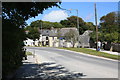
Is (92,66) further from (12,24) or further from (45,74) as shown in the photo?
(12,24)

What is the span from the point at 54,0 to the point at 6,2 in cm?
166

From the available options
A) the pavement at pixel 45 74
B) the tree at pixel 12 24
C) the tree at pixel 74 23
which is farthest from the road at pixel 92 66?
the tree at pixel 74 23

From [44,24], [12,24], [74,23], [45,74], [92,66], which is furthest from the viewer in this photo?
[44,24]

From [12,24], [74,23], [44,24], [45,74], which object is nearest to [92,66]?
[45,74]

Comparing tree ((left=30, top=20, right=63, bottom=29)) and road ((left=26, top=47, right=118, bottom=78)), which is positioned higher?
tree ((left=30, top=20, right=63, bottom=29))

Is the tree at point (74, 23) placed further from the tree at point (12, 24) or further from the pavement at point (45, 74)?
the tree at point (12, 24)

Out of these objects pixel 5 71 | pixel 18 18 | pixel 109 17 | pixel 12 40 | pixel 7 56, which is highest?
pixel 109 17

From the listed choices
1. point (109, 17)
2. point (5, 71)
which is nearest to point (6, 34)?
point (5, 71)

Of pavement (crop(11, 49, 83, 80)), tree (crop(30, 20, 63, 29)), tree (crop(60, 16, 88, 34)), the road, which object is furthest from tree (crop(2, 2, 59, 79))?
tree (crop(30, 20, 63, 29))

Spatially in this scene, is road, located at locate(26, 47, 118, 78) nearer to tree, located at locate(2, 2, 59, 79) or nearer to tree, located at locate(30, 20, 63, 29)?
tree, located at locate(2, 2, 59, 79)

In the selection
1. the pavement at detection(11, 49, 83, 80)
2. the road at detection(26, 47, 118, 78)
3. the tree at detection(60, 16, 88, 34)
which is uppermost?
the tree at detection(60, 16, 88, 34)

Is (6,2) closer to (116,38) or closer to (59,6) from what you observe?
(59,6)

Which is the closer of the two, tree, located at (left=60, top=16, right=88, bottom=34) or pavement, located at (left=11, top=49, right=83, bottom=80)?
pavement, located at (left=11, top=49, right=83, bottom=80)

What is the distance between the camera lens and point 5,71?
6750mm
